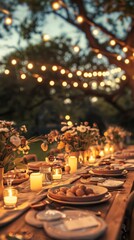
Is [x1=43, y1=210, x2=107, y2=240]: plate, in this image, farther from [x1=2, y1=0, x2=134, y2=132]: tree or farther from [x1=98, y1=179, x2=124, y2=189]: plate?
[x1=2, y1=0, x2=134, y2=132]: tree

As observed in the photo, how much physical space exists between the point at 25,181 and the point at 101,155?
1.92 m

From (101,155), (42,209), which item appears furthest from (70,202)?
(101,155)

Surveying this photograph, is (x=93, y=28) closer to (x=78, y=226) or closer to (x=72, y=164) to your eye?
(x=72, y=164)

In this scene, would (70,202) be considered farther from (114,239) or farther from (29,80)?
(29,80)

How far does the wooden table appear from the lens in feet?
4.53

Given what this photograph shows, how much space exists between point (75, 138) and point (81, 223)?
2.07m

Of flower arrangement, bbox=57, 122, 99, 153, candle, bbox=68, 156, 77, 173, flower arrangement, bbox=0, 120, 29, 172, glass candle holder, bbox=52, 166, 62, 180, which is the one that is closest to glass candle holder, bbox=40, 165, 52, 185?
glass candle holder, bbox=52, 166, 62, 180

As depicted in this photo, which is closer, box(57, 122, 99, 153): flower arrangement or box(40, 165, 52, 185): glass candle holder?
box(40, 165, 52, 185): glass candle holder

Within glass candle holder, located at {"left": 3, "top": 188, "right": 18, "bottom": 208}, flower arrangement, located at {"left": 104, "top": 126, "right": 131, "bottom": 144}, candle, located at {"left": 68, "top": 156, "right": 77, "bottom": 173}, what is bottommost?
glass candle holder, located at {"left": 3, "top": 188, "right": 18, "bottom": 208}

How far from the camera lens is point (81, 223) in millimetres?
1427

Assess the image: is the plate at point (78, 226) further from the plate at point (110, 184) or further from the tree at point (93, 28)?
the tree at point (93, 28)

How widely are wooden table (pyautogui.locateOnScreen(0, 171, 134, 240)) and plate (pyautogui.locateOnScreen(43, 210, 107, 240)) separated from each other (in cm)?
3

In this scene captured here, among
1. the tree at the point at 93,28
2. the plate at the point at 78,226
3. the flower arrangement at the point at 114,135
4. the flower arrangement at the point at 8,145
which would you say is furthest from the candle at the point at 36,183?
the tree at the point at 93,28

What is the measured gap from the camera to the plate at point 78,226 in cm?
130
